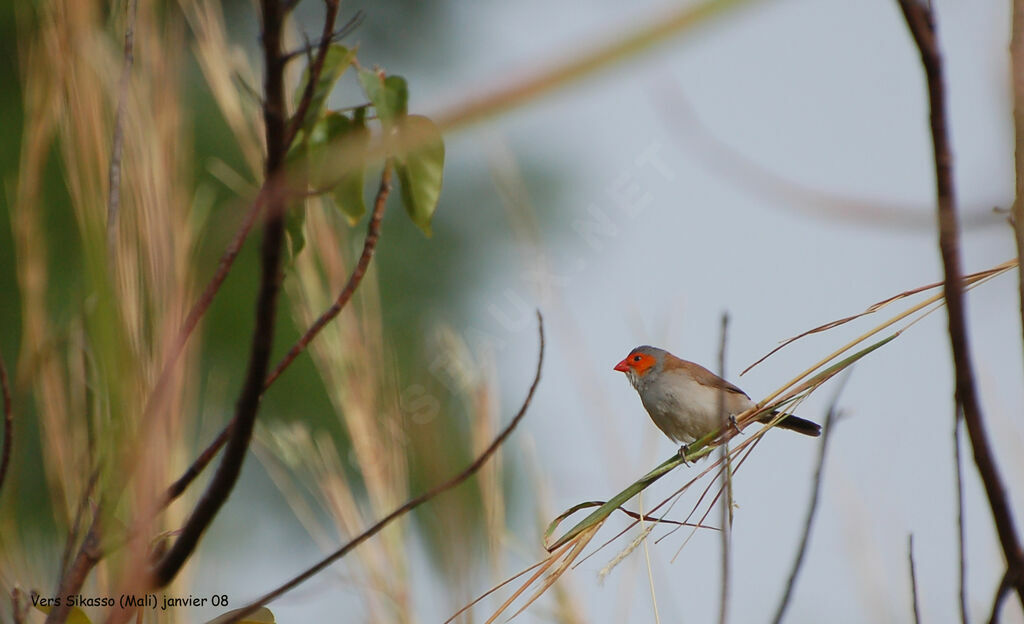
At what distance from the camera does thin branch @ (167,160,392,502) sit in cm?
99

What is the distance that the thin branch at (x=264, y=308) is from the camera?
744 mm

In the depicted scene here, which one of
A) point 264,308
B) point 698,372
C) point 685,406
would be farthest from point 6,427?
point 698,372

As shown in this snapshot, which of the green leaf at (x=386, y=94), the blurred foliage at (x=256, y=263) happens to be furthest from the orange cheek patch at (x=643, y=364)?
the green leaf at (x=386, y=94)

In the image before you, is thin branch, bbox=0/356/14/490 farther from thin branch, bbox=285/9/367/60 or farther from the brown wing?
the brown wing

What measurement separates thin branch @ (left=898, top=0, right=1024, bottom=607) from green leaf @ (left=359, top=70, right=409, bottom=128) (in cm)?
69

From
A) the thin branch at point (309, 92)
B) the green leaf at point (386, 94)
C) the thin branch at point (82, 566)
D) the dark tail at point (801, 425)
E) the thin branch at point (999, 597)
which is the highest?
the dark tail at point (801, 425)

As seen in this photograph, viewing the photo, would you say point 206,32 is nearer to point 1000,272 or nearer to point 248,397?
point 248,397

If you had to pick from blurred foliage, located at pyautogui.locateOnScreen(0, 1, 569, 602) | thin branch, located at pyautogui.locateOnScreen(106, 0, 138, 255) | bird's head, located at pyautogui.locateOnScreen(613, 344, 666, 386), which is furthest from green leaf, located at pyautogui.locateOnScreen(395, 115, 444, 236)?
blurred foliage, located at pyautogui.locateOnScreen(0, 1, 569, 602)

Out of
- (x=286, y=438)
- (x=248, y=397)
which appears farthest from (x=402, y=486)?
(x=248, y=397)

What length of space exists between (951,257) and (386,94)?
30.7 inches

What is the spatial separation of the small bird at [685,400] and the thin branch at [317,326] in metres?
2.17

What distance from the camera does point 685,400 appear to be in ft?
11.2

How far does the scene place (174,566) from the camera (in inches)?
33.9

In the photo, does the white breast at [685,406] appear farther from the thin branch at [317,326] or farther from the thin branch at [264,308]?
Answer: the thin branch at [264,308]
